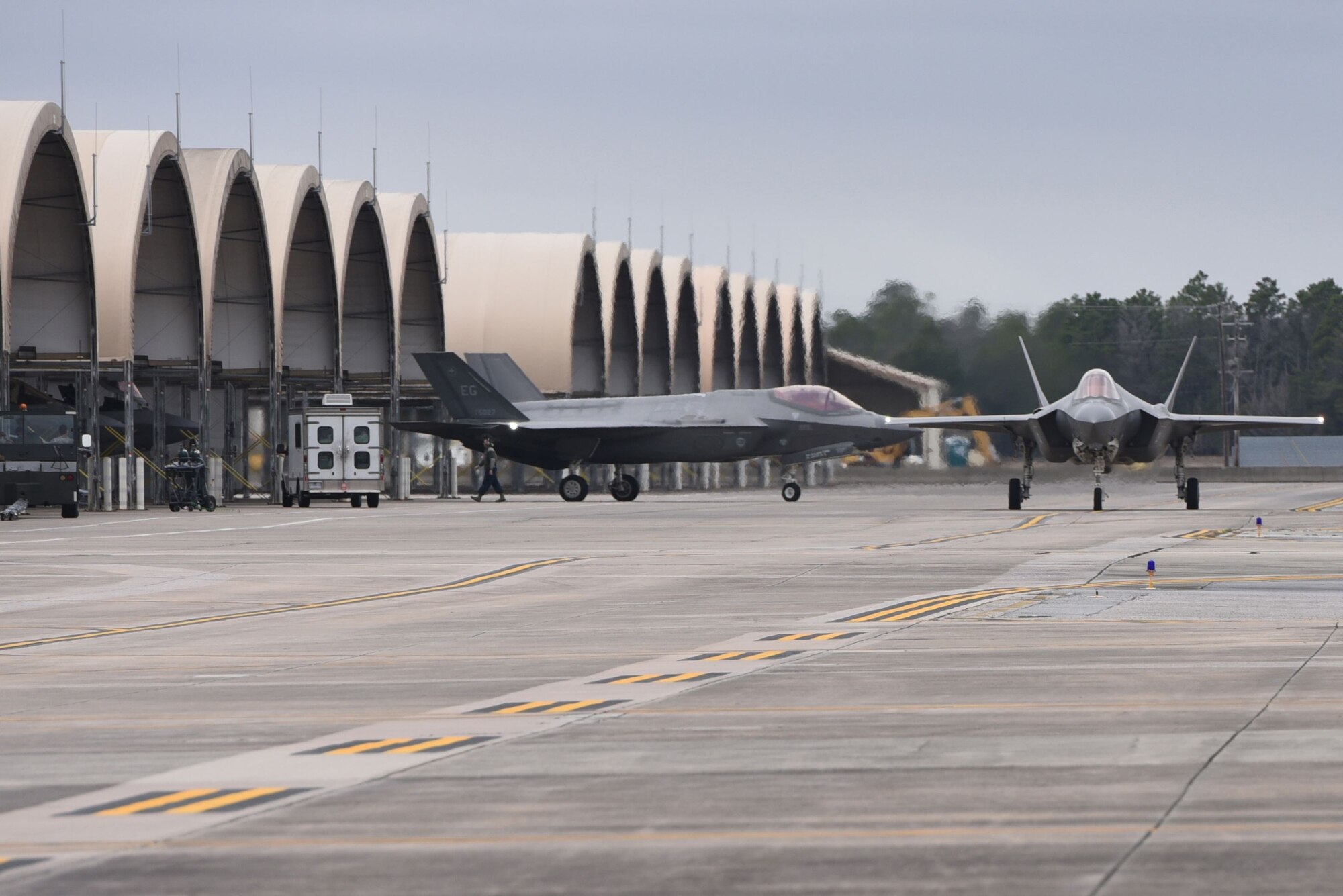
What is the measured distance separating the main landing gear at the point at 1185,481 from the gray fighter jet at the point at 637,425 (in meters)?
7.47

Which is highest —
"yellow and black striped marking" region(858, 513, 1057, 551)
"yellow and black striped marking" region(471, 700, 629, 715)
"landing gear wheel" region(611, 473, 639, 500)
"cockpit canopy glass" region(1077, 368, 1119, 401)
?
"cockpit canopy glass" region(1077, 368, 1119, 401)

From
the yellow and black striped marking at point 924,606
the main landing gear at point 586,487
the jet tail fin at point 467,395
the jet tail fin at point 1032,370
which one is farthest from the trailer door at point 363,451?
the yellow and black striped marking at point 924,606

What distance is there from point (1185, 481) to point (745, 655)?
30.3m

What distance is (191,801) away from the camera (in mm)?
6570

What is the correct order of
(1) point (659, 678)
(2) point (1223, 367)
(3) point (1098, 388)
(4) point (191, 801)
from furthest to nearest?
(2) point (1223, 367) → (3) point (1098, 388) → (1) point (659, 678) → (4) point (191, 801)

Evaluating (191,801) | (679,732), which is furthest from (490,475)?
(191,801)

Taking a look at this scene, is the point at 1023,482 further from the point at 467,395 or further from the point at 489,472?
the point at 489,472

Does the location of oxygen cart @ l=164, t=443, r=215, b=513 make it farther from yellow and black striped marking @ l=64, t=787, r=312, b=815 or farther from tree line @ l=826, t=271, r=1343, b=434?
yellow and black striped marking @ l=64, t=787, r=312, b=815

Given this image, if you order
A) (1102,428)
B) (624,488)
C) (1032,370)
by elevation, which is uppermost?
(1032,370)

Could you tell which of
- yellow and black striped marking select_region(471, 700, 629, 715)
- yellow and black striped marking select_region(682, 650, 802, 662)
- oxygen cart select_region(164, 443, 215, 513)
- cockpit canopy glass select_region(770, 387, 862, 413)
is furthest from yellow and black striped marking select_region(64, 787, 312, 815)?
cockpit canopy glass select_region(770, 387, 862, 413)

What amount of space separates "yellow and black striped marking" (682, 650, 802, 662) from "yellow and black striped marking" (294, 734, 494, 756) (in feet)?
11.2

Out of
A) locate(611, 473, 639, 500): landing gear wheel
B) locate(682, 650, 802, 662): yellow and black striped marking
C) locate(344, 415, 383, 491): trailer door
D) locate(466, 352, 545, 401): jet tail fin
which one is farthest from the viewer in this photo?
locate(466, 352, 545, 401): jet tail fin

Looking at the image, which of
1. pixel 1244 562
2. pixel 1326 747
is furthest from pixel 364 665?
pixel 1244 562

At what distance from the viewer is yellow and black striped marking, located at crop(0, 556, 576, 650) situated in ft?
43.7
